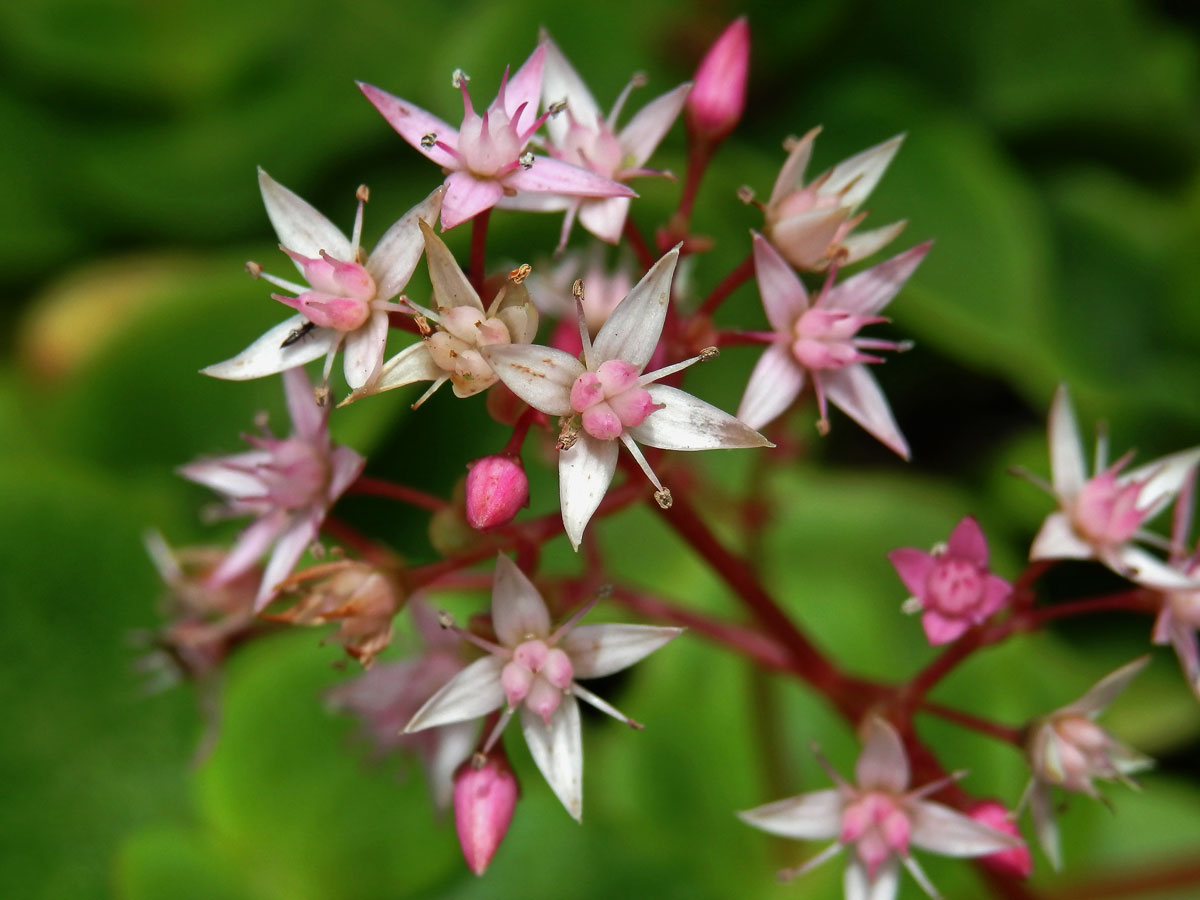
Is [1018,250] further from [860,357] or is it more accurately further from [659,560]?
[860,357]

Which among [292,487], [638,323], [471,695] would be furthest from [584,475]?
[292,487]

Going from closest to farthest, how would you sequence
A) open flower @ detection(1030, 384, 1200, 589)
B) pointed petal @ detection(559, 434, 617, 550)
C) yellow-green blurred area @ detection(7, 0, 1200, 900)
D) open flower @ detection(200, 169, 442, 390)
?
pointed petal @ detection(559, 434, 617, 550) → open flower @ detection(200, 169, 442, 390) → open flower @ detection(1030, 384, 1200, 589) → yellow-green blurred area @ detection(7, 0, 1200, 900)

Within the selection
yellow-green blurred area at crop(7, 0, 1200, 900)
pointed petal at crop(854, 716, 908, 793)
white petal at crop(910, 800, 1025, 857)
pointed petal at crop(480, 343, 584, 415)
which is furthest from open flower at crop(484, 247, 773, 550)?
yellow-green blurred area at crop(7, 0, 1200, 900)

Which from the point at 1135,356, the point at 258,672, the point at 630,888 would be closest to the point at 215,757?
the point at 258,672

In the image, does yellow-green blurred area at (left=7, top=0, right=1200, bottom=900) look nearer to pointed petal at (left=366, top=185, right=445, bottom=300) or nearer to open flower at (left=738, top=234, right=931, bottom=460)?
open flower at (left=738, top=234, right=931, bottom=460)

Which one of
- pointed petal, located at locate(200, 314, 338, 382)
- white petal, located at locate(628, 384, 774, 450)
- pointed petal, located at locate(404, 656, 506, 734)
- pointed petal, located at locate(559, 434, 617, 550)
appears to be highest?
pointed petal, located at locate(200, 314, 338, 382)

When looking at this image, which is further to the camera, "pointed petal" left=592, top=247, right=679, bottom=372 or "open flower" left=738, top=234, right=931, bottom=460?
"open flower" left=738, top=234, right=931, bottom=460

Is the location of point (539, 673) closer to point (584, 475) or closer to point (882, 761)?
point (584, 475)
